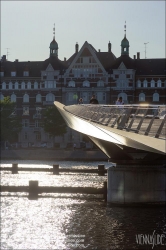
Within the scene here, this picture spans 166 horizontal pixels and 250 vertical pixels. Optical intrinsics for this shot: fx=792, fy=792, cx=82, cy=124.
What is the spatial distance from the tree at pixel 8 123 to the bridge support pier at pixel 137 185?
78749mm

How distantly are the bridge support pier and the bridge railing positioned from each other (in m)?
6.62

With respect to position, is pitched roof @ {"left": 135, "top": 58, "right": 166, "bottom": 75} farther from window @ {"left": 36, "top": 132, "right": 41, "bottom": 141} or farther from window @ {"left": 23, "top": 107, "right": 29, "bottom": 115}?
window @ {"left": 23, "top": 107, "right": 29, "bottom": 115}

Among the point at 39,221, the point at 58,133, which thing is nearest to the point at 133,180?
the point at 39,221

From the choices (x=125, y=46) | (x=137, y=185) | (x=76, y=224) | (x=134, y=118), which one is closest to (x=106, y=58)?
(x=125, y=46)

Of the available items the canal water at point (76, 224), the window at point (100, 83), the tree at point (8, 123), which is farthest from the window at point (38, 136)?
the canal water at point (76, 224)

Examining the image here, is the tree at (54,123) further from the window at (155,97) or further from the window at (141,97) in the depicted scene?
the window at (155,97)

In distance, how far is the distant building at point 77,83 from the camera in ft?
440

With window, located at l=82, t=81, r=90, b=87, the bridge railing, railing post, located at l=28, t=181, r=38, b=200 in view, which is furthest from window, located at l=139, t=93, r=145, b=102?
the bridge railing

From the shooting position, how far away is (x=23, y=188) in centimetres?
5600

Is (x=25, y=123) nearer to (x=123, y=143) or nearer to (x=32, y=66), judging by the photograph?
(x=32, y=66)

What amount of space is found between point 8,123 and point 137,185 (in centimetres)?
8181

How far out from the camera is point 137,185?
152 feet

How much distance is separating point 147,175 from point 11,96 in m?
97.0

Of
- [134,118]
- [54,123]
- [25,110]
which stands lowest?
[54,123]
